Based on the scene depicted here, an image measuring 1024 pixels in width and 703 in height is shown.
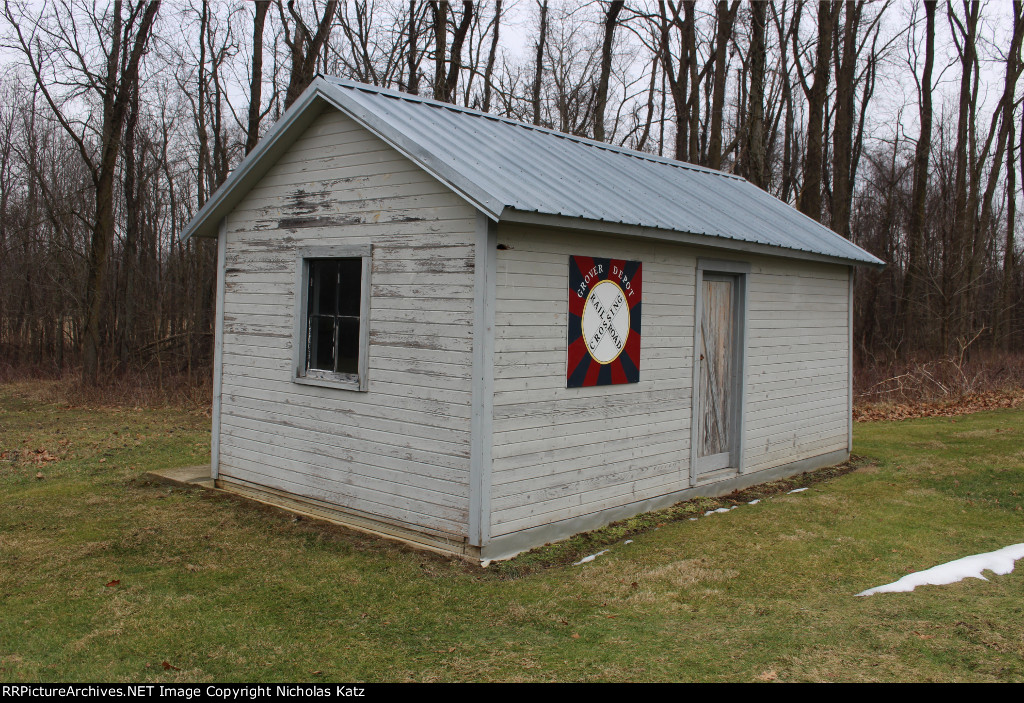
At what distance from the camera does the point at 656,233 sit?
A: 7.43 meters

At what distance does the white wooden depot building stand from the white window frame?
2 centimetres

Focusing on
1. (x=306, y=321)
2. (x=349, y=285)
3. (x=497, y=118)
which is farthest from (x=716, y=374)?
(x=306, y=321)

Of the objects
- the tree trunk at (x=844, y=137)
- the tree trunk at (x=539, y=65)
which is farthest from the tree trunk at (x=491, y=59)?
the tree trunk at (x=844, y=137)

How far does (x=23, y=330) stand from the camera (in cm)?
2384

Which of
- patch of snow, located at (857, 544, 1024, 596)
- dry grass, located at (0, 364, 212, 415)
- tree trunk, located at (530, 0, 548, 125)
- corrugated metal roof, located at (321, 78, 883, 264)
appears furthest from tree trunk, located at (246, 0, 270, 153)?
patch of snow, located at (857, 544, 1024, 596)

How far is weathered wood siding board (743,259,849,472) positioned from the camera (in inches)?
371

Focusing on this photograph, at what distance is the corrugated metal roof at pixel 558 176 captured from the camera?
6.47 meters

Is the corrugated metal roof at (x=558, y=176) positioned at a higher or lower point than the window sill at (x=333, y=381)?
higher

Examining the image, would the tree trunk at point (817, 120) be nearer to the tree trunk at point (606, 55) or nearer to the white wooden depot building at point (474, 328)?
the tree trunk at point (606, 55)

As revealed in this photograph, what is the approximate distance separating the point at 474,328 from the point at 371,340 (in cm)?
119

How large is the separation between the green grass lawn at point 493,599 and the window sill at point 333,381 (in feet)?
4.07

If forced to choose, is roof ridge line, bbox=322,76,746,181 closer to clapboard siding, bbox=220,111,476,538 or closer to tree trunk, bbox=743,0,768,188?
clapboard siding, bbox=220,111,476,538
